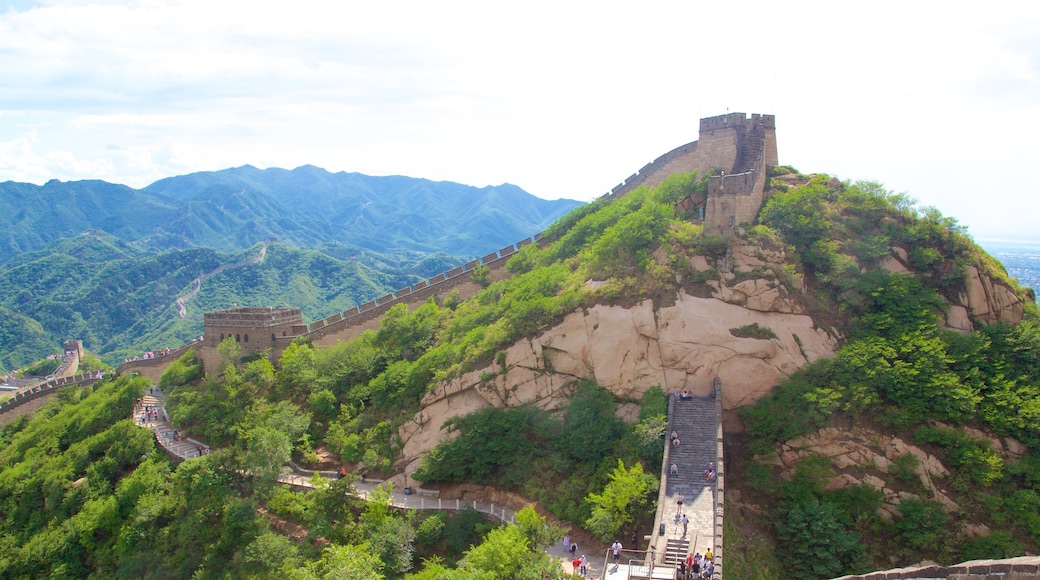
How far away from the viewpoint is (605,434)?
2517 cm

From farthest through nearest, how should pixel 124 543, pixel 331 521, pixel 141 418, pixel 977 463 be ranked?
1. pixel 141 418
2. pixel 124 543
3. pixel 331 521
4. pixel 977 463

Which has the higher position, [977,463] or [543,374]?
[543,374]

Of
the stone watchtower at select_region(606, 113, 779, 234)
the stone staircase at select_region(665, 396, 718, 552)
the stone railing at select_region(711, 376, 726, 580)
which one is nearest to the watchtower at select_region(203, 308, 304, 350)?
the stone watchtower at select_region(606, 113, 779, 234)

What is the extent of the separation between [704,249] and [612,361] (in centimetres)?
583

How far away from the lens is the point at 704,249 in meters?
28.5

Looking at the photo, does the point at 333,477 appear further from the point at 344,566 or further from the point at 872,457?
the point at 872,457

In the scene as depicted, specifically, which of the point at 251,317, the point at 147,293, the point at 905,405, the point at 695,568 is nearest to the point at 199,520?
the point at 251,317

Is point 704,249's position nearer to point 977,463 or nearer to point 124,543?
point 977,463

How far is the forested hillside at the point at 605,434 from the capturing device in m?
22.7

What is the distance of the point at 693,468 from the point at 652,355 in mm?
4867

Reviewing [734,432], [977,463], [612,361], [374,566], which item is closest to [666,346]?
[612,361]

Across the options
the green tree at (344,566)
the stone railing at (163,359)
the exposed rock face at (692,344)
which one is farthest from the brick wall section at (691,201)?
the green tree at (344,566)

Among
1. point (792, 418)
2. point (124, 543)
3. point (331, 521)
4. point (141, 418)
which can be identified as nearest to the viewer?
point (792, 418)

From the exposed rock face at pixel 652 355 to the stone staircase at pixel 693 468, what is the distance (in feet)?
4.02
